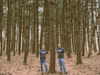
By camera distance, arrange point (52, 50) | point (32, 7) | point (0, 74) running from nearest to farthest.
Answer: point (0, 74) → point (52, 50) → point (32, 7)

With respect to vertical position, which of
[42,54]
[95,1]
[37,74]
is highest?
[95,1]

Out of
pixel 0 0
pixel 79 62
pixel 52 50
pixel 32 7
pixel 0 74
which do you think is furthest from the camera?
pixel 32 7

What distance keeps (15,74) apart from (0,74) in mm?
824

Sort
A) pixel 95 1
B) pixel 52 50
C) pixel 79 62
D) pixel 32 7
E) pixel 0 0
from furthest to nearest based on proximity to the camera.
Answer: pixel 95 1, pixel 32 7, pixel 0 0, pixel 79 62, pixel 52 50

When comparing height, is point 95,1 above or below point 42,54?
above

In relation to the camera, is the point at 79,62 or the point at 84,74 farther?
the point at 79,62

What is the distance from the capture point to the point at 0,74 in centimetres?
598

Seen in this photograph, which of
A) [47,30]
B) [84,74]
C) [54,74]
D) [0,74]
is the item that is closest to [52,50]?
[54,74]

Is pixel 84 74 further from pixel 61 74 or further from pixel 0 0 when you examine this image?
pixel 0 0

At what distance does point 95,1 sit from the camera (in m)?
16.7

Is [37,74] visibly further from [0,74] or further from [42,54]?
[0,74]

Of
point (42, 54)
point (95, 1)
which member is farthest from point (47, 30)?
point (42, 54)

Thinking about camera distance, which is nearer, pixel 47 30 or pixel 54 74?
pixel 54 74

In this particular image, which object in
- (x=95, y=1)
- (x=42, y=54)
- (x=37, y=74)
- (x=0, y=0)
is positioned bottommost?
(x=37, y=74)
